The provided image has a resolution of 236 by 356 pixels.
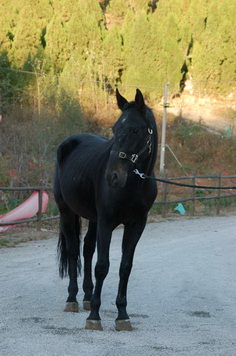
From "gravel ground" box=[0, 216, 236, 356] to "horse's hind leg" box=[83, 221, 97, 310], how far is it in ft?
0.63

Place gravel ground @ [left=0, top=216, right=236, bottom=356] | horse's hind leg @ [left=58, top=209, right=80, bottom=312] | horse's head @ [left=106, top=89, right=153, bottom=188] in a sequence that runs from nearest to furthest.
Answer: gravel ground @ [left=0, top=216, right=236, bottom=356]
horse's head @ [left=106, top=89, right=153, bottom=188]
horse's hind leg @ [left=58, top=209, right=80, bottom=312]

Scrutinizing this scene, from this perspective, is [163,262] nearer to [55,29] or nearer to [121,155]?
[121,155]

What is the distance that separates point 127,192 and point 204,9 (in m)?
50.0

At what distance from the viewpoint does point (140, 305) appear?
19.1 ft

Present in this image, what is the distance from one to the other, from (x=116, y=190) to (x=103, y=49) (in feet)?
126

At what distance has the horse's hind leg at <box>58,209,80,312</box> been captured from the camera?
5934 millimetres

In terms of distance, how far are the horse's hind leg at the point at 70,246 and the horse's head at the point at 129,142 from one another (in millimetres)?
1715

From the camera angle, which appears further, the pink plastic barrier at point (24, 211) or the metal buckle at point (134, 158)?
the pink plastic barrier at point (24, 211)

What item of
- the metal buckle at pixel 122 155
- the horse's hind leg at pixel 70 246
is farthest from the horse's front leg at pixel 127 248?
the horse's hind leg at pixel 70 246

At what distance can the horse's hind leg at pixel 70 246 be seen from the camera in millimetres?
5934

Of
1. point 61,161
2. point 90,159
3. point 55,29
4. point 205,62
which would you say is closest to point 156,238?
point 61,161

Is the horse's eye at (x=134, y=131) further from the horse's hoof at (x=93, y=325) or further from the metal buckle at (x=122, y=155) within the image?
the horse's hoof at (x=93, y=325)

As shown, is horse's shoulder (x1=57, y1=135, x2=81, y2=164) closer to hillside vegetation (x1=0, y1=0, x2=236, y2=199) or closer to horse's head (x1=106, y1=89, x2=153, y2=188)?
horse's head (x1=106, y1=89, x2=153, y2=188)

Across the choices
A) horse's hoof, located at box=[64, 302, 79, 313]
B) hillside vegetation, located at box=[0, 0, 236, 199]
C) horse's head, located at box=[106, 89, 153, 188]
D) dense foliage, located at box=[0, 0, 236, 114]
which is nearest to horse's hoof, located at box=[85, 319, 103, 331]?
horse's hoof, located at box=[64, 302, 79, 313]
